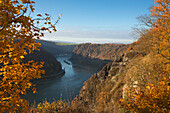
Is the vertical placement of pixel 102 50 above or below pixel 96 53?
above

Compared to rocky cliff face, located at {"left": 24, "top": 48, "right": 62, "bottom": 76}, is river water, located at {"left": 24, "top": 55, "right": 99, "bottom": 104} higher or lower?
lower

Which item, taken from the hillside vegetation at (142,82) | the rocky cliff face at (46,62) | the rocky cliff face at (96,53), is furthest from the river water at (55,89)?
the rocky cliff face at (96,53)

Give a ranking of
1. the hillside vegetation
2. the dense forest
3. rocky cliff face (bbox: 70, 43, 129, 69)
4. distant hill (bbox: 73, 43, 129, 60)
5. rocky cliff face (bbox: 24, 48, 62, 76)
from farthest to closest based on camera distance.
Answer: distant hill (bbox: 73, 43, 129, 60), rocky cliff face (bbox: 70, 43, 129, 69), rocky cliff face (bbox: 24, 48, 62, 76), the hillside vegetation, the dense forest

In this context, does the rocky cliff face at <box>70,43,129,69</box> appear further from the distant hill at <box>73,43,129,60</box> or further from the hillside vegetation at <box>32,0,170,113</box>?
the hillside vegetation at <box>32,0,170,113</box>

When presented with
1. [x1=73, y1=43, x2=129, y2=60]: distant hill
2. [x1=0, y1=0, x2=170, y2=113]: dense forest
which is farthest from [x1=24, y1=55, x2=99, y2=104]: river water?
[x1=73, y1=43, x2=129, y2=60]: distant hill

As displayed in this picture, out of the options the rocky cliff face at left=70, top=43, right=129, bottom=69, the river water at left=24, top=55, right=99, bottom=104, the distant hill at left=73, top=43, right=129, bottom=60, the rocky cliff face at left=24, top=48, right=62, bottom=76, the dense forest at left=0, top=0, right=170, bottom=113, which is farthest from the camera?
the distant hill at left=73, top=43, right=129, bottom=60

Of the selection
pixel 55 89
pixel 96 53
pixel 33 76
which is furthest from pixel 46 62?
pixel 33 76

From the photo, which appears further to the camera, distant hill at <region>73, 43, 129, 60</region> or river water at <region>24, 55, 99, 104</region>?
distant hill at <region>73, 43, 129, 60</region>

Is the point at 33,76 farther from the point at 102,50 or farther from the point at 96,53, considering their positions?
the point at 102,50

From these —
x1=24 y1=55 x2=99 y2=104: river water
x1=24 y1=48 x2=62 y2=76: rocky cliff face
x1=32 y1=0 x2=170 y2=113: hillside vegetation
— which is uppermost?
x1=32 y1=0 x2=170 y2=113: hillside vegetation

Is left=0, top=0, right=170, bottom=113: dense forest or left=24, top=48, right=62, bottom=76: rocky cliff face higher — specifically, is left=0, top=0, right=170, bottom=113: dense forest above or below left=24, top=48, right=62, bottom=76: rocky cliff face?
above

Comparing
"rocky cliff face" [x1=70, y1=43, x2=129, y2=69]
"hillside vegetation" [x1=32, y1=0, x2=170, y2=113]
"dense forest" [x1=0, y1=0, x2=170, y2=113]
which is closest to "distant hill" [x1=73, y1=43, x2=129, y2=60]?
"rocky cliff face" [x1=70, y1=43, x2=129, y2=69]
